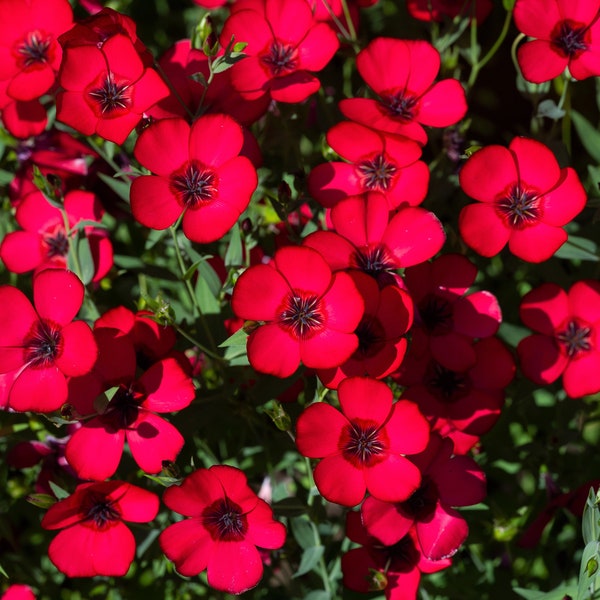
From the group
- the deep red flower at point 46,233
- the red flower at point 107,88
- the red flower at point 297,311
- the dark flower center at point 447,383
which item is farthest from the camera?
the deep red flower at point 46,233

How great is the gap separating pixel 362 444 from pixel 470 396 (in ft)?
0.73

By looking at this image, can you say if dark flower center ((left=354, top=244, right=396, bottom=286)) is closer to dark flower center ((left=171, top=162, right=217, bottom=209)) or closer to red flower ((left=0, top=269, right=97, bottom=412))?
dark flower center ((left=171, top=162, right=217, bottom=209))

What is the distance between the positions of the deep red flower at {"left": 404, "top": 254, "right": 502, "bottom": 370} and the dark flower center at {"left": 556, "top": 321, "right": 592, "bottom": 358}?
159 mm

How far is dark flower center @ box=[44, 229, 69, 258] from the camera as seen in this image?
1365 mm

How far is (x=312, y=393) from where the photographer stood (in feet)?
4.17

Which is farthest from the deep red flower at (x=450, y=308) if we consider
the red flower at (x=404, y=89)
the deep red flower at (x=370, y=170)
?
the red flower at (x=404, y=89)

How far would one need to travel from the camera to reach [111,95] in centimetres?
113

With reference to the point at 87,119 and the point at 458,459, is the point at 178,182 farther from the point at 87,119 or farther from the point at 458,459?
the point at 458,459

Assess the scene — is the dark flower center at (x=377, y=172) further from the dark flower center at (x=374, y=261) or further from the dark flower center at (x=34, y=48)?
the dark flower center at (x=34, y=48)

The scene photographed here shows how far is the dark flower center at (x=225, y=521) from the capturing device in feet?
3.49

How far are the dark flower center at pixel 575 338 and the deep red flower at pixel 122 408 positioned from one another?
0.58 metres

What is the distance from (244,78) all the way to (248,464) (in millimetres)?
667

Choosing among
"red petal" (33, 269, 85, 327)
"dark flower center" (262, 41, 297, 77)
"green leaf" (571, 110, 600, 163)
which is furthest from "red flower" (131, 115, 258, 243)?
"green leaf" (571, 110, 600, 163)

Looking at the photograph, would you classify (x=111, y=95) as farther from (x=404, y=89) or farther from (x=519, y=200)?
(x=519, y=200)
